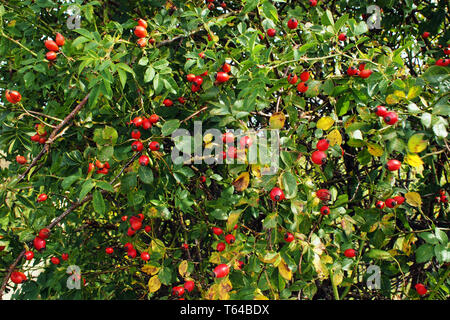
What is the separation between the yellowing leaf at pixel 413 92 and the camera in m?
1.10

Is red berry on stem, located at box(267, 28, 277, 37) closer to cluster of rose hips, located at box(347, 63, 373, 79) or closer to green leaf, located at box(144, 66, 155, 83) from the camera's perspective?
cluster of rose hips, located at box(347, 63, 373, 79)

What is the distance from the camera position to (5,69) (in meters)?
1.88

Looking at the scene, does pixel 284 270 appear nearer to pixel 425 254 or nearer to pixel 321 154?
pixel 321 154

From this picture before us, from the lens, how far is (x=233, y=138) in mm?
1110

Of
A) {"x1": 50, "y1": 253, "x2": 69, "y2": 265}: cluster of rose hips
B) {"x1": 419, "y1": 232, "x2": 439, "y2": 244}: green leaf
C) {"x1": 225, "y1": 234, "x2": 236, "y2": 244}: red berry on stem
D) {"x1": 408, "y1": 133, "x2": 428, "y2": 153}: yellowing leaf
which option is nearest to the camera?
{"x1": 408, "y1": 133, "x2": 428, "y2": 153}: yellowing leaf

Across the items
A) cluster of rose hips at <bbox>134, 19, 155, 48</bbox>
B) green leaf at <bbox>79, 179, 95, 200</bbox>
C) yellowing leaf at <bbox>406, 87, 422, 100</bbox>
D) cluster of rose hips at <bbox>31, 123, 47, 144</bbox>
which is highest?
cluster of rose hips at <bbox>134, 19, 155, 48</bbox>

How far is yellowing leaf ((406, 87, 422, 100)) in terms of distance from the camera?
1104mm

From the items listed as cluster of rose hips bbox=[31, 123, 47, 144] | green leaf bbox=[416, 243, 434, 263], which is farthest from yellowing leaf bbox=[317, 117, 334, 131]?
cluster of rose hips bbox=[31, 123, 47, 144]

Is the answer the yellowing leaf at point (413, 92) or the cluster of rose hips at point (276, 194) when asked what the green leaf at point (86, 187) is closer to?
the cluster of rose hips at point (276, 194)

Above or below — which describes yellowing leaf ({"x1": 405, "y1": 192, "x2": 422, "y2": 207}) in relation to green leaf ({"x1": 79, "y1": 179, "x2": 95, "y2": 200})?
below
